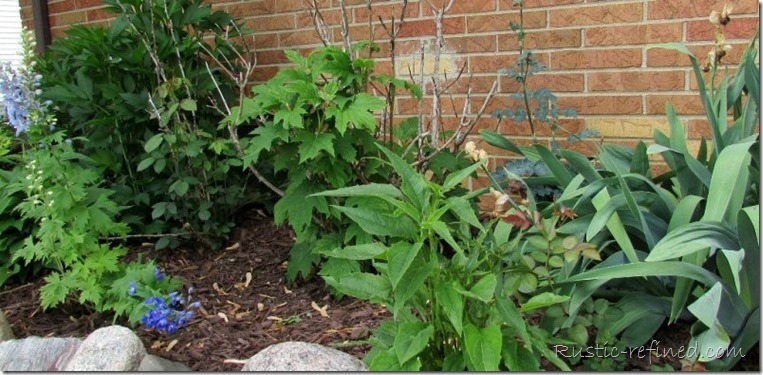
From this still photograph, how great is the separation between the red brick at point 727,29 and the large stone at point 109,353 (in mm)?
2636

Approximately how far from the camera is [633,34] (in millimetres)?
3355

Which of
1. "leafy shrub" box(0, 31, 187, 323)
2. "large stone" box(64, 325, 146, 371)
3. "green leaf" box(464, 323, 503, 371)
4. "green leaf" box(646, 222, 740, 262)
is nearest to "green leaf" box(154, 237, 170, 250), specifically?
"leafy shrub" box(0, 31, 187, 323)

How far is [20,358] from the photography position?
8.43 ft

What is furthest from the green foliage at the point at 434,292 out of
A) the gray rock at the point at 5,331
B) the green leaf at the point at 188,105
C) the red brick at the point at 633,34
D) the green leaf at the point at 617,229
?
the green leaf at the point at 188,105

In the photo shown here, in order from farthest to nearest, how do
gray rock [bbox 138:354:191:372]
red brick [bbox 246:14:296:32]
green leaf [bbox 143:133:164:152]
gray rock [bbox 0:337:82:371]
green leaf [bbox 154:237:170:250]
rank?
red brick [bbox 246:14:296:32] < green leaf [bbox 154:237:170:250] < green leaf [bbox 143:133:164:152] < gray rock [bbox 0:337:82:371] < gray rock [bbox 138:354:191:372]

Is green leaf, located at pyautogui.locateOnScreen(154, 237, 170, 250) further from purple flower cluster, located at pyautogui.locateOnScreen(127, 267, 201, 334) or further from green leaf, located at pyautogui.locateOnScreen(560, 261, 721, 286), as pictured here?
green leaf, located at pyautogui.locateOnScreen(560, 261, 721, 286)

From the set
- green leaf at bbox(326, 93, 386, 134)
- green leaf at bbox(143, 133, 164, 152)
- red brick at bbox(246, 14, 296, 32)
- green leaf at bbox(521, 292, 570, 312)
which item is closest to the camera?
green leaf at bbox(521, 292, 570, 312)

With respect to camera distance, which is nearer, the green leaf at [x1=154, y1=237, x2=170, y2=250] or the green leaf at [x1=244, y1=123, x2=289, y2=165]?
the green leaf at [x1=244, y1=123, x2=289, y2=165]

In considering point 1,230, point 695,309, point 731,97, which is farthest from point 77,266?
point 731,97

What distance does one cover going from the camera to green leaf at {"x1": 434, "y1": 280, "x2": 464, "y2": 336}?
187 centimetres

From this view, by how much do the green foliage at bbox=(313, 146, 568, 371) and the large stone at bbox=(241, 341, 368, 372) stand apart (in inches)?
5.7

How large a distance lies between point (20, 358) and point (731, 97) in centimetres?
272

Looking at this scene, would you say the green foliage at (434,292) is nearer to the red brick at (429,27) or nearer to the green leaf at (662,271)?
the green leaf at (662,271)

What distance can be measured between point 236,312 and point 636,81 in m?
2.10
